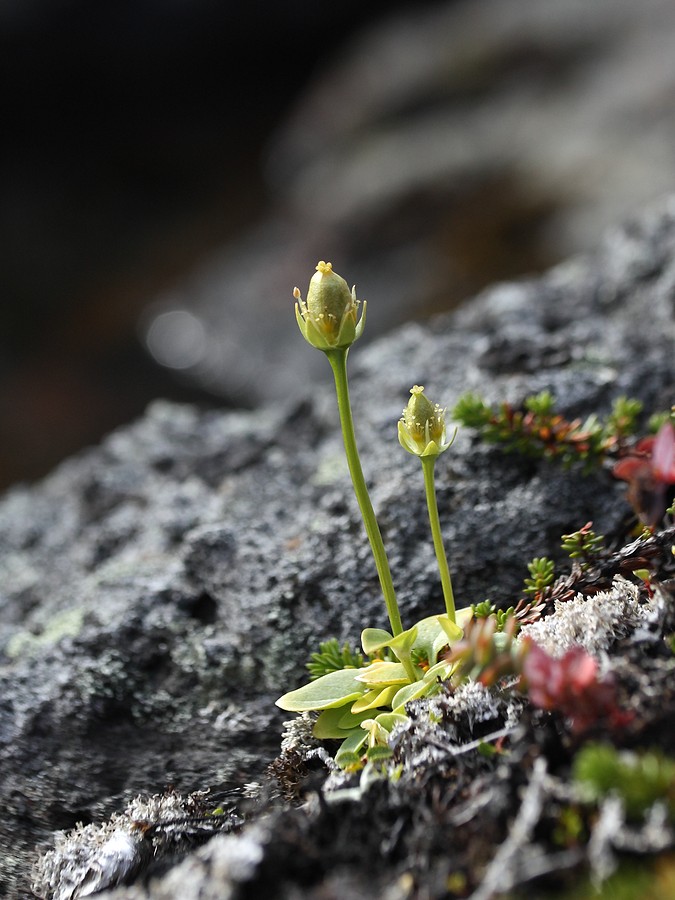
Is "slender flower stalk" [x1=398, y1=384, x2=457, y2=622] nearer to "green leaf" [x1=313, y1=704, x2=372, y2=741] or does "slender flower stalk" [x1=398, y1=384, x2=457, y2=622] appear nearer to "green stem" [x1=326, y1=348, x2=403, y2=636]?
"green stem" [x1=326, y1=348, x2=403, y2=636]

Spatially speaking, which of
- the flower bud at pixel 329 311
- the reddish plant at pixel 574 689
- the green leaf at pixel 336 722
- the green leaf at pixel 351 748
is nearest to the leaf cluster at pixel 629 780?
the reddish plant at pixel 574 689

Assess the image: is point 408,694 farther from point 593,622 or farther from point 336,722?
point 593,622

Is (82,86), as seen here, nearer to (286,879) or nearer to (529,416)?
(529,416)

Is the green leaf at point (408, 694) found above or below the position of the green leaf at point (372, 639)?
below

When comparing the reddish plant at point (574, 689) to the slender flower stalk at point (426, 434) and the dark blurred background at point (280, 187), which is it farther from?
the dark blurred background at point (280, 187)

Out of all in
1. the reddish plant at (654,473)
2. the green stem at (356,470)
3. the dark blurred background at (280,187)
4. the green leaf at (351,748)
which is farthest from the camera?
the dark blurred background at (280,187)
